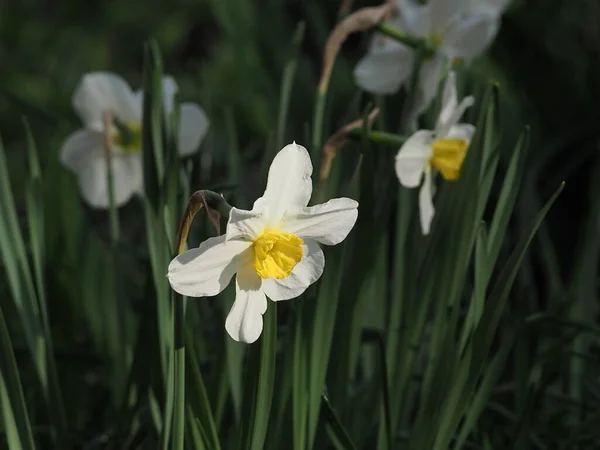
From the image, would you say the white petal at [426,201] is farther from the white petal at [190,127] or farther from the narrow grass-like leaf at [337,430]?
the white petal at [190,127]

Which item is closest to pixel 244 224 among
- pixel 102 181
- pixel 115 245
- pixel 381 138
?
pixel 381 138

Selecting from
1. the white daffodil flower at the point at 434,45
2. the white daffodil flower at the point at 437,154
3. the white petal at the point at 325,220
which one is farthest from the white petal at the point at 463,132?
the white petal at the point at 325,220

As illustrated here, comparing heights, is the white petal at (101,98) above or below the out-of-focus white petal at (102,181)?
above

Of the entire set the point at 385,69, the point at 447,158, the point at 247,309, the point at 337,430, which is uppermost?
the point at 385,69

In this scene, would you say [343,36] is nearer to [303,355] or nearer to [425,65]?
[425,65]

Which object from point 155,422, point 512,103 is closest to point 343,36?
point 155,422

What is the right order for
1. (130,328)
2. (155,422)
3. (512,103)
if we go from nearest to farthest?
1. (155,422)
2. (130,328)
3. (512,103)

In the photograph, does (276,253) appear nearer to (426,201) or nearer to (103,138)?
(426,201)
